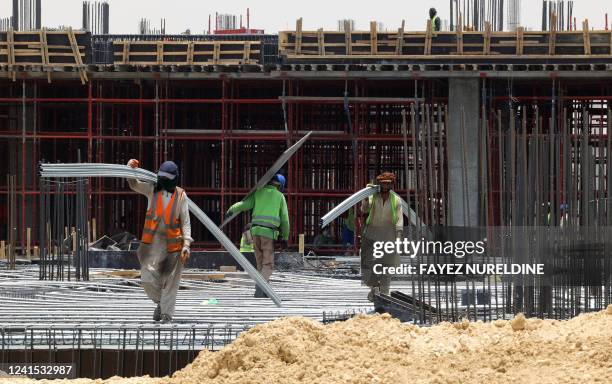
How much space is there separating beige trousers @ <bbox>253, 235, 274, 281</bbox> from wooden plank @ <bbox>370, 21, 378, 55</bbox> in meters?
10.3

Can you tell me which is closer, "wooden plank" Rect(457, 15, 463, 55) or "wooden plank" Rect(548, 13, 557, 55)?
"wooden plank" Rect(548, 13, 557, 55)

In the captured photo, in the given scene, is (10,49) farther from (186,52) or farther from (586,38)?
(586,38)

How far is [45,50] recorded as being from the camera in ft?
79.4

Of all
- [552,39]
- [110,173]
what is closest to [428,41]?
[552,39]

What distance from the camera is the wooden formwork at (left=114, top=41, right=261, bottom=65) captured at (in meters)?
24.1

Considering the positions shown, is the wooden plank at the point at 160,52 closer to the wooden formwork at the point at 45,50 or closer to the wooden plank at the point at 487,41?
the wooden formwork at the point at 45,50

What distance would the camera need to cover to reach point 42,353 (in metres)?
9.94

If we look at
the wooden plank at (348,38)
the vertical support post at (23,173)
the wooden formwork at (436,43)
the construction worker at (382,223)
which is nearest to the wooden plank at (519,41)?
the wooden formwork at (436,43)

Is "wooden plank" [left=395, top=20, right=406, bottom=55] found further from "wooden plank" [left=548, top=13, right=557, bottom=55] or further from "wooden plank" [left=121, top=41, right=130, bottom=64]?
"wooden plank" [left=121, top=41, right=130, bottom=64]

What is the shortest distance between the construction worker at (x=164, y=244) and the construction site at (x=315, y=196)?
0.38 feet

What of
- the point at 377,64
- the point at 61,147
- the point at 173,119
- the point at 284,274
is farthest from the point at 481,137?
the point at 61,147

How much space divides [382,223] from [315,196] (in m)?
12.2

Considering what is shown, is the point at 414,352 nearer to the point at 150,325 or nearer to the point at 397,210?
the point at 150,325

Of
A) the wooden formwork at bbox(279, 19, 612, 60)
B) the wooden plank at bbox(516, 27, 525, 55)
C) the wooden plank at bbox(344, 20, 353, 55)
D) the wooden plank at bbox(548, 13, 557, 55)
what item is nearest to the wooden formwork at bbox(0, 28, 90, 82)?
the wooden formwork at bbox(279, 19, 612, 60)
